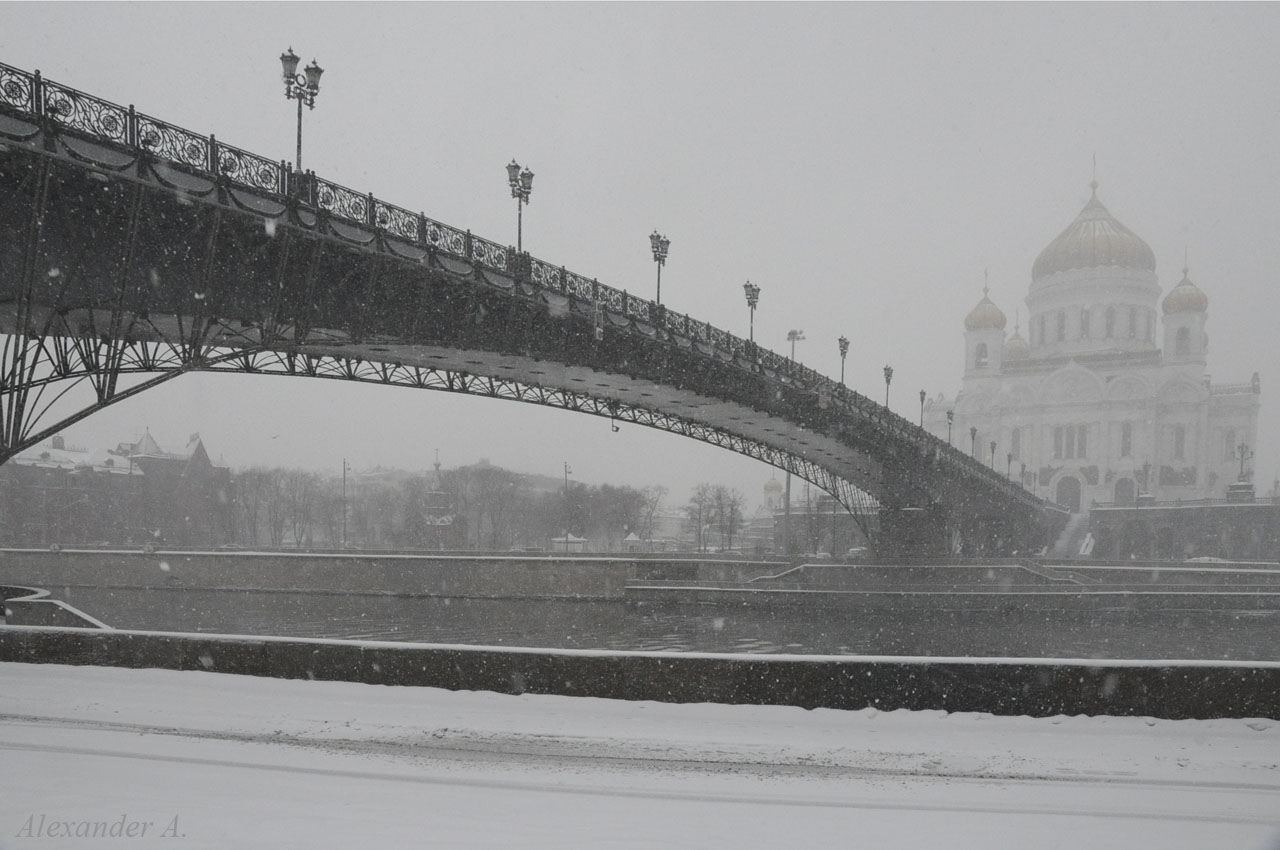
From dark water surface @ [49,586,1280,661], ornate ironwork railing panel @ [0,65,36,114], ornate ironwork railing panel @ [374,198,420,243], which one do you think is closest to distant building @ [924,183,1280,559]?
dark water surface @ [49,586,1280,661]

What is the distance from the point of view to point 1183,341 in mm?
98562

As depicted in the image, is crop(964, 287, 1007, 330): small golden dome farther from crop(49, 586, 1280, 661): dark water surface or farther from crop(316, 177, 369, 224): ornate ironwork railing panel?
crop(316, 177, 369, 224): ornate ironwork railing panel

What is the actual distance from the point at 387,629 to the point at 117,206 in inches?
599

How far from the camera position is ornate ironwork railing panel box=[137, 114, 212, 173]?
49.5 feet

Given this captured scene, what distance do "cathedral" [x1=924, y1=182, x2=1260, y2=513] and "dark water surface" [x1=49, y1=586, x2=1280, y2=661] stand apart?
61.9 m

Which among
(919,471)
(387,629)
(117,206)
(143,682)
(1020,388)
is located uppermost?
(1020,388)

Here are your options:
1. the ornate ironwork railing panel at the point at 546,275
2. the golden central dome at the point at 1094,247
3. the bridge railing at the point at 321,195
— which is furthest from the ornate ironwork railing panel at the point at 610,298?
the golden central dome at the point at 1094,247

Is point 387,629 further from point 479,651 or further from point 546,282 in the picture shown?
point 479,651

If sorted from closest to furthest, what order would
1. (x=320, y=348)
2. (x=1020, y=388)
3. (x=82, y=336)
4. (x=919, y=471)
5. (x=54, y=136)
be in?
1. (x=54, y=136)
2. (x=82, y=336)
3. (x=320, y=348)
4. (x=919, y=471)
5. (x=1020, y=388)

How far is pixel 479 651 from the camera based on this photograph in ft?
37.1

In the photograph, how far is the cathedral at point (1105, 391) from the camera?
306ft

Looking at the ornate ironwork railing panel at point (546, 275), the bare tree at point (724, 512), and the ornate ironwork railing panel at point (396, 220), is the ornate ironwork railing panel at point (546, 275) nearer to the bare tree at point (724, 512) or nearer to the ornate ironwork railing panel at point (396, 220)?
the ornate ironwork railing panel at point (396, 220)

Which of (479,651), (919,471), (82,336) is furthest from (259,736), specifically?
(919,471)

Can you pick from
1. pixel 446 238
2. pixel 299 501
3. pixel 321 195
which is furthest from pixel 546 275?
pixel 299 501
